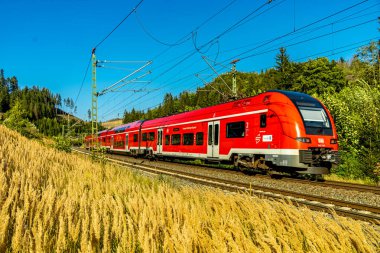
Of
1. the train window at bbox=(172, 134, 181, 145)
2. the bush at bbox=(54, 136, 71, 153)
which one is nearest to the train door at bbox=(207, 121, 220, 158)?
the train window at bbox=(172, 134, 181, 145)

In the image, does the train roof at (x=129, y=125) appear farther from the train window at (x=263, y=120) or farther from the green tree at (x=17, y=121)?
the train window at (x=263, y=120)

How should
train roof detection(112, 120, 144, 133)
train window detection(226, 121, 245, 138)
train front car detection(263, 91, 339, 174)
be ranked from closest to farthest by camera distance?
1. train front car detection(263, 91, 339, 174)
2. train window detection(226, 121, 245, 138)
3. train roof detection(112, 120, 144, 133)

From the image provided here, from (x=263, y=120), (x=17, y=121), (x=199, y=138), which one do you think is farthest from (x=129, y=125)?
(x=263, y=120)

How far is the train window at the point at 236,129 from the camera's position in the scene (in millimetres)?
14758

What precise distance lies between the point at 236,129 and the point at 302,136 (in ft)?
12.3

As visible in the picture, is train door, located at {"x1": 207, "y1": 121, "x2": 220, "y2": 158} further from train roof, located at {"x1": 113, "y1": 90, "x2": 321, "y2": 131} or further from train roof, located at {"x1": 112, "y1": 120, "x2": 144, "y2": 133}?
train roof, located at {"x1": 112, "y1": 120, "x2": 144, "y2": 133}

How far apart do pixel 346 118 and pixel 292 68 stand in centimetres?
4361

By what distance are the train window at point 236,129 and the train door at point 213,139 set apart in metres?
1.16

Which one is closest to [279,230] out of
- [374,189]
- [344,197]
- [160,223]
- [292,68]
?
[160,223]

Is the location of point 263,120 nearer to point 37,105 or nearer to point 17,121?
point 17,121

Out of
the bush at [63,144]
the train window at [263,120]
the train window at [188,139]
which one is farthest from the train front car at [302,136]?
the bush at [63,144]

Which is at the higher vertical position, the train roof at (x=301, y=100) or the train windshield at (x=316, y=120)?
the train roof at (x=301, y=100)

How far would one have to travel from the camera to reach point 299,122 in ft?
40.2

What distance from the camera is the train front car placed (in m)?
12.0
